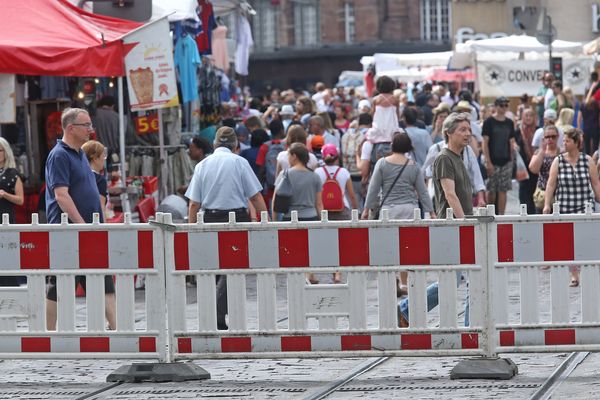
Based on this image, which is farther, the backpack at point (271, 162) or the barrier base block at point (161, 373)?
the backpack at point (271, 162)

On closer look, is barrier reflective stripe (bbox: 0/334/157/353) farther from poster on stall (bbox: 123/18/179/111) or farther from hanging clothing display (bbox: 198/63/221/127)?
hanging clothing display (bbox: 198/63/221/127)

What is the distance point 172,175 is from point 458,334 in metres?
10.1

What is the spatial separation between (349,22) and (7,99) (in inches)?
3267

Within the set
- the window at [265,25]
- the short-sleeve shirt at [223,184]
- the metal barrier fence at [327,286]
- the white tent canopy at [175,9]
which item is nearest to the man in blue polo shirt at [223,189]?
the short-sleeve shirt at [223,184]

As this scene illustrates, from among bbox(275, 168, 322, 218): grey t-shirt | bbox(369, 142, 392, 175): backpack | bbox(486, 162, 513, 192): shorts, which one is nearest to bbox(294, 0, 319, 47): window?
bbox(486, 162, 513, 192): shorts

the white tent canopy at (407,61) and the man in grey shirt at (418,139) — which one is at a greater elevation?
the white tent canopy at (407,61)

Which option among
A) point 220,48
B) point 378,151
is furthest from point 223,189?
point 220,48

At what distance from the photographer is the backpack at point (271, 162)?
19.6 meters

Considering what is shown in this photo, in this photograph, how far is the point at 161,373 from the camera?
10078mm

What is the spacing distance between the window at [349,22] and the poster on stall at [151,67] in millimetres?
81135

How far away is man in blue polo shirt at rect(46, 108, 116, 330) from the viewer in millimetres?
11609

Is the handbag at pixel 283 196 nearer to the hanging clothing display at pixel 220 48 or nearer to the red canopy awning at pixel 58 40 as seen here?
the red canopy awning at pixel 58 40

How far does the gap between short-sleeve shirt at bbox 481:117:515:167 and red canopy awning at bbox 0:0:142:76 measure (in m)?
5.03

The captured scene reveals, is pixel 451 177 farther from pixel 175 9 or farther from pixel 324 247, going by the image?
pixel 175 9
